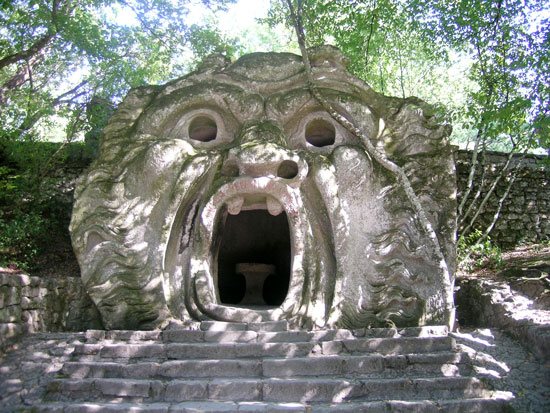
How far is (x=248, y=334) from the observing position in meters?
4.44

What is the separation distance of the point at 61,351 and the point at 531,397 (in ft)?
14.1

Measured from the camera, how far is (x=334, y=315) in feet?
16.2

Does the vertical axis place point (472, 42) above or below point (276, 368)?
above

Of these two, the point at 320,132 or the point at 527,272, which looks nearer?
the point at 527,272

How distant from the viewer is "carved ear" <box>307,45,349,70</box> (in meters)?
6.18

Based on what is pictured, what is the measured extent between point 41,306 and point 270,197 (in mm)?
2887

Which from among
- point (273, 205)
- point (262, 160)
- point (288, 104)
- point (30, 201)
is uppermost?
point (288, 104)

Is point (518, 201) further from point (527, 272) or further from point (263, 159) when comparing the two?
point (263, 159)

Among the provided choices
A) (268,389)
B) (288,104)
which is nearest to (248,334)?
(268,389)

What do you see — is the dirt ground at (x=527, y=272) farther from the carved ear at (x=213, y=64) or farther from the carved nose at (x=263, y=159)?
the carved ear at (x=213, y=64)

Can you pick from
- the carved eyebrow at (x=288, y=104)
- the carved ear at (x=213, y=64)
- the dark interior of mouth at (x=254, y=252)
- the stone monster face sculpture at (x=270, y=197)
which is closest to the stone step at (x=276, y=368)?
the stone monster face sculpture at (x=270, y=197)

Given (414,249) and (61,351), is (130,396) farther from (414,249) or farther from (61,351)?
(414,249)

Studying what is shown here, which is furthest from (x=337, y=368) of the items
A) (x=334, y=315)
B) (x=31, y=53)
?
(x=31, y=53)

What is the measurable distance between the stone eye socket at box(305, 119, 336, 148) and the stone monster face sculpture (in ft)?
0.12
